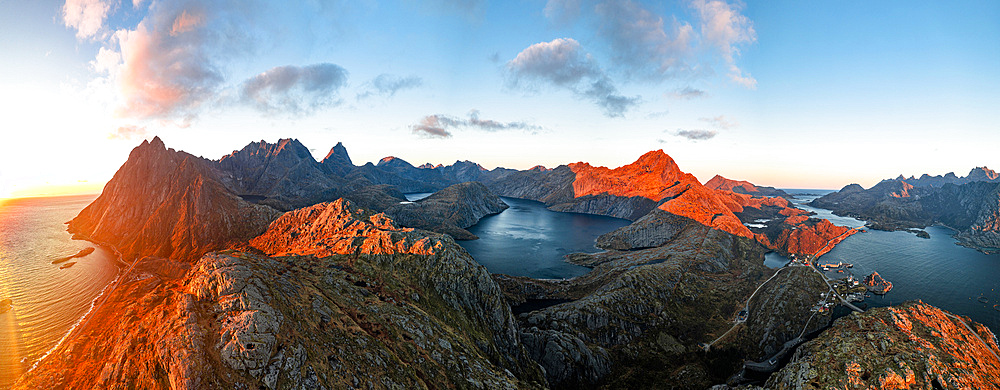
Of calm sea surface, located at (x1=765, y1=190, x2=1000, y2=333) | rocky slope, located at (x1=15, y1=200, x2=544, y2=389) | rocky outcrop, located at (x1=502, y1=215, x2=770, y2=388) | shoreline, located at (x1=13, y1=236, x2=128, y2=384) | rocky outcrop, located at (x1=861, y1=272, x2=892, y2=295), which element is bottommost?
calm sea surface, located at (x1=765, y1=190, x2=1000, y2=333)

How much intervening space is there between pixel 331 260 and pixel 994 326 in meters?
233

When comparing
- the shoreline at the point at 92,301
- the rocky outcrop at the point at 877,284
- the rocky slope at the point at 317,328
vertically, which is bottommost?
the rocky outcrop at the point at 877,284

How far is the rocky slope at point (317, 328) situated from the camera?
101 feet

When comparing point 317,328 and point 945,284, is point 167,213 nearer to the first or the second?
point 317,328

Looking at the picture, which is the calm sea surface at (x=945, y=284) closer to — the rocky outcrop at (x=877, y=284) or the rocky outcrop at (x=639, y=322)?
the rocky outcrop at (x=877, y=284)

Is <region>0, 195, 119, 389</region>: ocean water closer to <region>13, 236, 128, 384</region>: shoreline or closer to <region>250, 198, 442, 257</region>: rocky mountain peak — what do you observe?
<region>13, 236, 128, 384</region>: shoreline

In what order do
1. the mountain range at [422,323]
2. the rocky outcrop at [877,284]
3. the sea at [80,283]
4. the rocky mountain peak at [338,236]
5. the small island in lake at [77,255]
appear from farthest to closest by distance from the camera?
the rocky outcrop at [877,284] → the small island in lake at [77,255] → the sea at [80,283] → the rocky mountain peak at [338,236] → the mountain range at [422,323]

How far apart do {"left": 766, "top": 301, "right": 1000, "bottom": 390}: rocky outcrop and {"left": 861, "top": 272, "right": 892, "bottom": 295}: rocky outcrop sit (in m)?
93.9

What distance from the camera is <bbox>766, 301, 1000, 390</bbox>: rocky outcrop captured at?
55.1m

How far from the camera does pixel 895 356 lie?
5800 centimetres

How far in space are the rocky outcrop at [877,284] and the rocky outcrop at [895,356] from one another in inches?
3699

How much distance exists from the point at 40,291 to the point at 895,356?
243 meters

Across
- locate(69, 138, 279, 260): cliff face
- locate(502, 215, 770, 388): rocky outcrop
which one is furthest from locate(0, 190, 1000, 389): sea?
locate(502, 215, 770, 388): rocky outcrop

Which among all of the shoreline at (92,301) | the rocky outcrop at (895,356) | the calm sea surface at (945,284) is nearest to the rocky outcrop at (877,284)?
the calm sea surface at (945,284)
